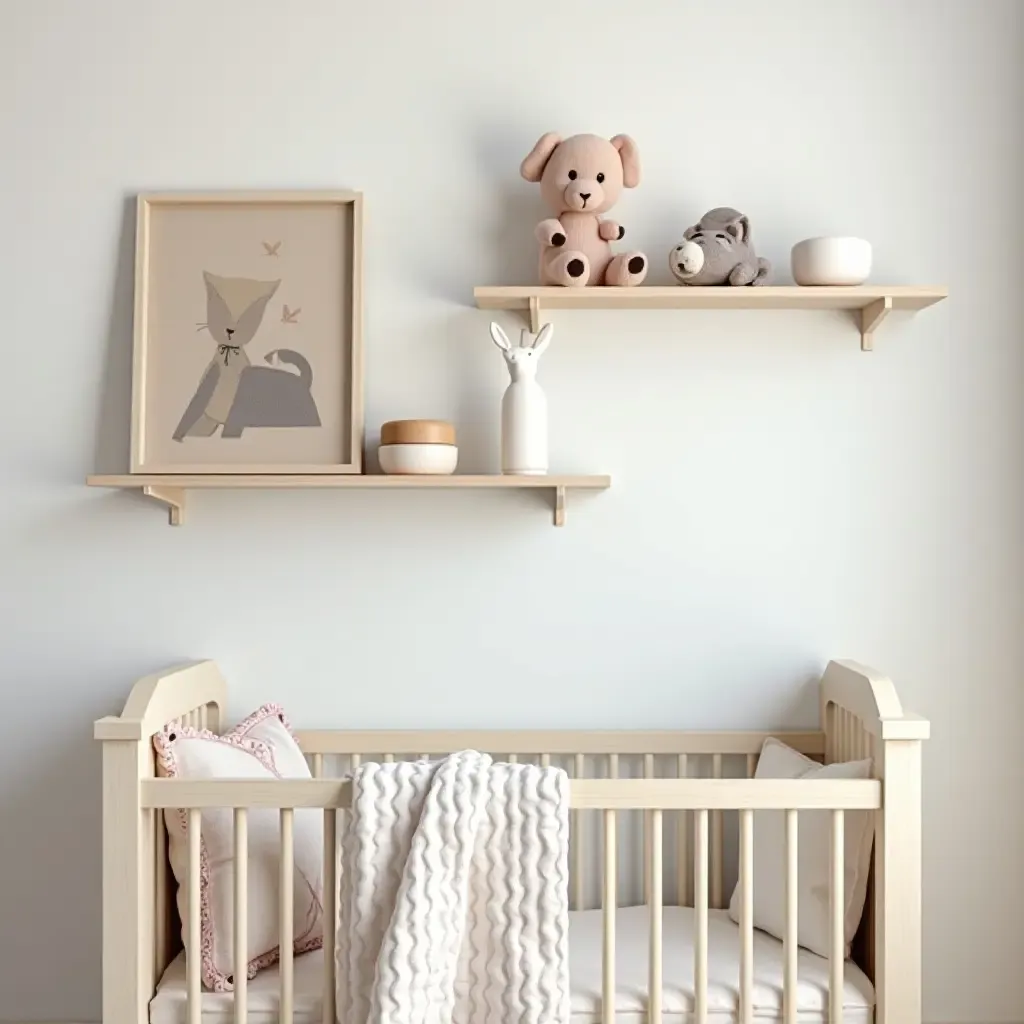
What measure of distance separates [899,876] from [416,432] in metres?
1.04

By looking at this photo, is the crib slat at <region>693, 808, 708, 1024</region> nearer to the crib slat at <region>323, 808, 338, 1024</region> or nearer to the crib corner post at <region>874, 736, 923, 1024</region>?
the crib corner post at <region>874, 736, 923, 1024</region>

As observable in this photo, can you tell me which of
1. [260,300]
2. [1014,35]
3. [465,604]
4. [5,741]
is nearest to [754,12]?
[1014,35]

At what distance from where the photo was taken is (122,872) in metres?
1.84

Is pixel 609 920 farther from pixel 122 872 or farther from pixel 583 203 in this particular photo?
pixel 583 203

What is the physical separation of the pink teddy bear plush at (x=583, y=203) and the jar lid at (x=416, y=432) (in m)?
0.32

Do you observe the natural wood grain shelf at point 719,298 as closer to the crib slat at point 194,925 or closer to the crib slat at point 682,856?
the crib slat at point 682,856

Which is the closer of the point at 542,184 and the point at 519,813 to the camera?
the point at 519,813

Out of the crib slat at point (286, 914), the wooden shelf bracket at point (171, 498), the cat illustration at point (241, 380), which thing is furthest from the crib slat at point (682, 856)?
the wooden shelf bracket at point (171, 498)

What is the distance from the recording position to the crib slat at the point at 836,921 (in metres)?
1.82

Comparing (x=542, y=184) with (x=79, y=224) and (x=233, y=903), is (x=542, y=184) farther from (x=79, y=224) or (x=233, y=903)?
(x=233, y=903)

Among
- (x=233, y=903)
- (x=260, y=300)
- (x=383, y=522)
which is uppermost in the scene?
(x=260, y=300)

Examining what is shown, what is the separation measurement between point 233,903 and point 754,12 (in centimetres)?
178

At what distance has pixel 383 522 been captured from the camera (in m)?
2.38

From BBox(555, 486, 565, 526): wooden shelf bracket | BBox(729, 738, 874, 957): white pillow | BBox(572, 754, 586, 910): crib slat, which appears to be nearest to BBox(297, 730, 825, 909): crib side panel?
BBox(572, 754, 586, 910): crib slat
